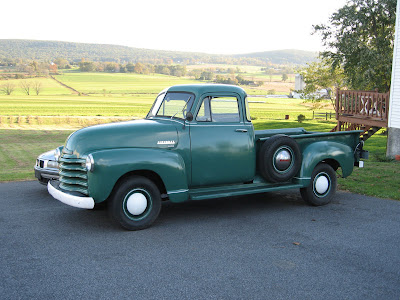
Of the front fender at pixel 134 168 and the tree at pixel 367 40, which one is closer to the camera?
the front fender at pixel 134 168

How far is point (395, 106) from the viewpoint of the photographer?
18.2 metres

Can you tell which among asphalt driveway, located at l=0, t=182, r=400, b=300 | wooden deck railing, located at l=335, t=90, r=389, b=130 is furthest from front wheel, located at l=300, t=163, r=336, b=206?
wooden deck railing, located at l=335, t=90, r=389, b=130

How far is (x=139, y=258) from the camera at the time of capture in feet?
17.9

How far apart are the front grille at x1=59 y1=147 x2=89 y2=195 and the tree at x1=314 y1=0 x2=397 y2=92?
76.8 ft

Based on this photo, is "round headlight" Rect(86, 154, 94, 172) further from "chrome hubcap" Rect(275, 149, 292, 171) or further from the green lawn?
the green lawn

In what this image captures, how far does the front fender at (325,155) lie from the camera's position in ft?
26.3

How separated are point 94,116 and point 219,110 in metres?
53.8

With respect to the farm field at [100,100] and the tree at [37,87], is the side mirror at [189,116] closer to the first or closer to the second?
the farm field at [100,100]

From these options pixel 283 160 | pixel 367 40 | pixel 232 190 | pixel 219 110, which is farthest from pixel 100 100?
pixel 232 190

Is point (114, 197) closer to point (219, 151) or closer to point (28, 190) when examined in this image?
point (219, 151)

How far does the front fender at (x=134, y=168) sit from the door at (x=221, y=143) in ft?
1.24

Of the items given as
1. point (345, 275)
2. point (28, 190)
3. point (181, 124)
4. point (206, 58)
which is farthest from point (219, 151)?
point (206, 58)

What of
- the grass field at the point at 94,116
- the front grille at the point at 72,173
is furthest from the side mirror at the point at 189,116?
the front grille at the point at 72,173

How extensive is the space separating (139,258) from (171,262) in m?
0.43
